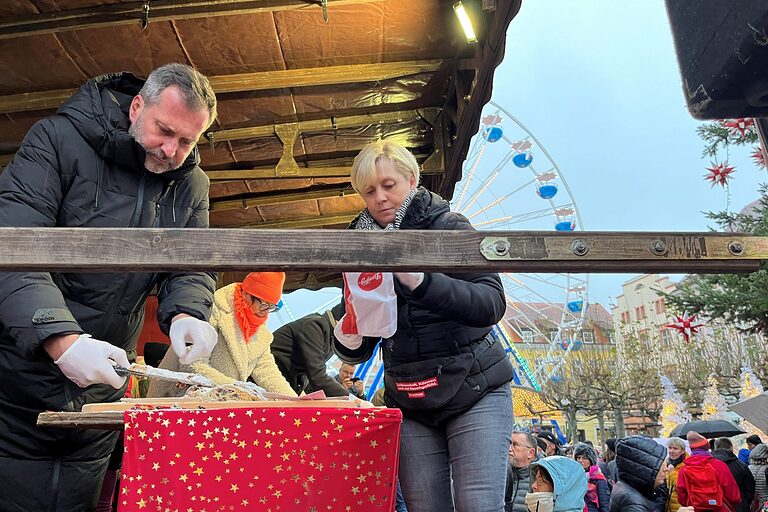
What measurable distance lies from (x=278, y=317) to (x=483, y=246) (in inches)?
495

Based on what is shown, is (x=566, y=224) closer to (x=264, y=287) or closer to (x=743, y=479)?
(x=743, y=479)

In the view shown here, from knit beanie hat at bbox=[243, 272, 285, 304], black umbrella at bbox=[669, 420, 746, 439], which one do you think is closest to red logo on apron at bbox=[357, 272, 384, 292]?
knit beanie hat at bbox=[243, 272, 285, 304]

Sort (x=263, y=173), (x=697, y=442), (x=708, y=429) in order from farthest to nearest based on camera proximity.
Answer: (x=708, y=429) → (x=697, y=442) → (x=263, y=173)

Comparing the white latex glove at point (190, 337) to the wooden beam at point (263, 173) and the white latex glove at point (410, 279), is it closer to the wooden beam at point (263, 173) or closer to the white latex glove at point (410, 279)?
the white latex glove at point (410, 279)

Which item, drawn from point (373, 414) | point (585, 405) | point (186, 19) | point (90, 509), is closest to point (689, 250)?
point (373, 414)

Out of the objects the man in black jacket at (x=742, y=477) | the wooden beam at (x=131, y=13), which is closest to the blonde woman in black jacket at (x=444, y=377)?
the wooden beam at (x=131, y=13)

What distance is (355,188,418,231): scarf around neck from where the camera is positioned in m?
1.89

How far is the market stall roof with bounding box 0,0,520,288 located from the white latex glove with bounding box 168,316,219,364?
2449 mm

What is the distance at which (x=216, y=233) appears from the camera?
1047mm

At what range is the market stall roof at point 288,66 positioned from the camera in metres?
3.72

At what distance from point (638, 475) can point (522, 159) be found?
50.5 feet

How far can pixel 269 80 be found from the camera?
4352 millimetres

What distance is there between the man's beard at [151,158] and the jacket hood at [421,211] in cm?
68

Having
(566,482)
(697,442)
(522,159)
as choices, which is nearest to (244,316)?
(566,482)
